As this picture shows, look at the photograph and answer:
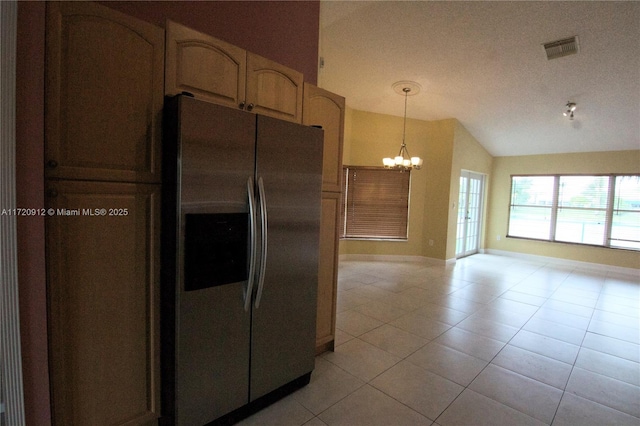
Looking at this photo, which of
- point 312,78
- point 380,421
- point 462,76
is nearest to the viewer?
point 380,421

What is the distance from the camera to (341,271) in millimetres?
5285

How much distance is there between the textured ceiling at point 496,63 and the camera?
10.4 ft

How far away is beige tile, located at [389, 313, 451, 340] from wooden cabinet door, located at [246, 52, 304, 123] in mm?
2331

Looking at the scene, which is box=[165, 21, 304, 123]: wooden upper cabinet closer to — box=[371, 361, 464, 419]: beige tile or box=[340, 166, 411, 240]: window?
box=[371, 361, 464, 419]: beige tile

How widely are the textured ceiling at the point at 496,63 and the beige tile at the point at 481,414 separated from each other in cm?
318

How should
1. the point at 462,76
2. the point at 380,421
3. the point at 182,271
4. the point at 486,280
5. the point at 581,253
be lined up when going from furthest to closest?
the point at 581,253 < the point at 486,280 < the point at 462,76 < the point at 380,421 < the point at 182,271

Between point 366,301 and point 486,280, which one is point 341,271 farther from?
point 486,280

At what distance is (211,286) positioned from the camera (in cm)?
153

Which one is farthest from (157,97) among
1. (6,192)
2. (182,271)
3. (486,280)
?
(486,280)

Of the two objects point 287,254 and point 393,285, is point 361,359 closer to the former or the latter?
point 287,254

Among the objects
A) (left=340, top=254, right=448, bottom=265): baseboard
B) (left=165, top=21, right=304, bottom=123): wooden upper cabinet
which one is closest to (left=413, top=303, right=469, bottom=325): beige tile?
(left=340, top=254, right=448, bottom=265): baseboard

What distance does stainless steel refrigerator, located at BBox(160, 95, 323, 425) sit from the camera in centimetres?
144

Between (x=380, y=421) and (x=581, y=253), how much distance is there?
6.87 m

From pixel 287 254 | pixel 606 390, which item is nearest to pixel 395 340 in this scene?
pixel 606 390
